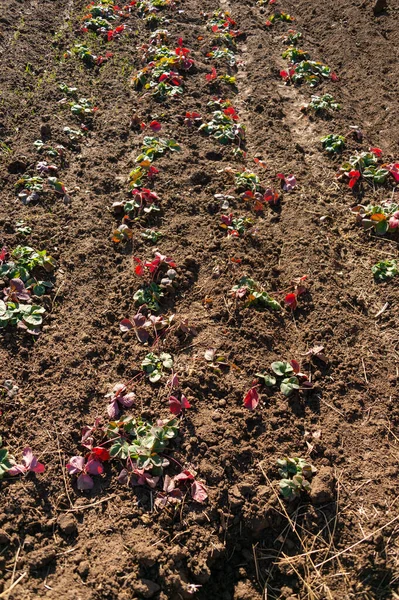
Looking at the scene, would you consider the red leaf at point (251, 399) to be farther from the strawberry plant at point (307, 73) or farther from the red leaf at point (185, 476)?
the strawberry plant at point (307, 73)

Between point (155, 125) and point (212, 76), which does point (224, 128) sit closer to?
point (155, 125)

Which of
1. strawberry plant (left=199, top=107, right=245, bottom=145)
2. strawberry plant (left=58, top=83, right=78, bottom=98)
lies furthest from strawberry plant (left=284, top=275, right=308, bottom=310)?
strawberry plant (left=58, top=83, right=78, bottom=98)

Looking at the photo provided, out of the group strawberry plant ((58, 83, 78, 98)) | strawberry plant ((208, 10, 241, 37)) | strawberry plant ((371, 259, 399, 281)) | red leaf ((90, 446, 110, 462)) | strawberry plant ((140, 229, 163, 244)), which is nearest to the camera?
red leaf ((90, 446, 110, 462))

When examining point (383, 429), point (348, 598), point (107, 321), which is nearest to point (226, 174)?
point (107, 321)

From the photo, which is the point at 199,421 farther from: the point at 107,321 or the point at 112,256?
the point at 112,256

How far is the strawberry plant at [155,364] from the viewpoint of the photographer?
10.5 ft

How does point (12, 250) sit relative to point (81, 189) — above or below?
below

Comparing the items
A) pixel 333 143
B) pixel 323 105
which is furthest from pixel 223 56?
pixel 333 143

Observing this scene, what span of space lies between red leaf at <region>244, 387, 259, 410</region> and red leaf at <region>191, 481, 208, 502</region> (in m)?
0.60

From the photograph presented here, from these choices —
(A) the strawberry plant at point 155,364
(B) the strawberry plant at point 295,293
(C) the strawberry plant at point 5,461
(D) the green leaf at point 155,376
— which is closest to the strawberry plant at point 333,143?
(B) the strawberry plant at point 295,293

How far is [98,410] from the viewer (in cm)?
309

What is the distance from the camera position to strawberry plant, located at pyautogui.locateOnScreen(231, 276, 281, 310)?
3578mm

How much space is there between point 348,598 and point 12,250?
11.1ft

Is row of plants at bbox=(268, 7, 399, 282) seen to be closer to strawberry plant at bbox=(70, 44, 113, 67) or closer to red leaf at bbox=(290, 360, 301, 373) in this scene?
red leaf at bbox=(290, 360, 301, 373)
